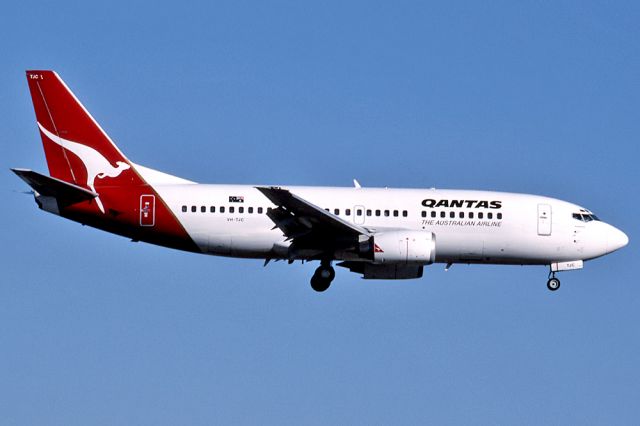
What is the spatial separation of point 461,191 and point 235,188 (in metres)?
9.21

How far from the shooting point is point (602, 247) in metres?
63.6

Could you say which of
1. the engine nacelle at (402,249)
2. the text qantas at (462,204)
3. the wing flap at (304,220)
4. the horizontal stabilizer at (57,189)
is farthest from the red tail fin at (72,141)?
the text qantas at (462,204)

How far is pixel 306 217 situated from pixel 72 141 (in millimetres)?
10621

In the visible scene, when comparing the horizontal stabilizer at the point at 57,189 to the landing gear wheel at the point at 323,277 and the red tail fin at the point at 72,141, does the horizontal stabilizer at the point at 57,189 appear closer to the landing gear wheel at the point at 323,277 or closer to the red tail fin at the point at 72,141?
the red tail fin at the point at 72,141

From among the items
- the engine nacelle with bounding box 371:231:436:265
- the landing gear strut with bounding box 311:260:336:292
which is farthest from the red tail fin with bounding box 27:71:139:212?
the engine nacelle with bounding box 371:231:436:265

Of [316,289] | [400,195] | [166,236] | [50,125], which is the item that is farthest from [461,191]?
[50,125]

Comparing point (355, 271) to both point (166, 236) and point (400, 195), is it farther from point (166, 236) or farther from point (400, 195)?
point (166, 236)

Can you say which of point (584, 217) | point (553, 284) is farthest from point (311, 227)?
point (584, 217)

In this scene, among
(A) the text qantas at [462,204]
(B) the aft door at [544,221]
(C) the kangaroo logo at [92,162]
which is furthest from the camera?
(B) the aft door at [544,221]

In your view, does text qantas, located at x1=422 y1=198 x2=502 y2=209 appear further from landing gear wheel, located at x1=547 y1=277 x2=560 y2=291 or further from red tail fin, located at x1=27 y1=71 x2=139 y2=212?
red tail fin, located at x1=27 y1=71 x2=139 y2=212

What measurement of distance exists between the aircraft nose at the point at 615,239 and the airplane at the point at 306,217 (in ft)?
0.17

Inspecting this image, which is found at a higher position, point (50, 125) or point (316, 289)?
point (50, 125)

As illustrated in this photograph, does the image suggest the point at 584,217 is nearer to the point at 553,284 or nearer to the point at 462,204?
the point at 553,284

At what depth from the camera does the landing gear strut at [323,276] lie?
62.2 meters
